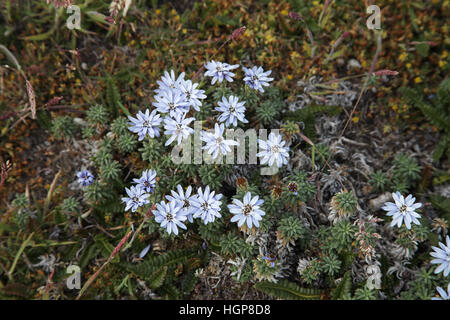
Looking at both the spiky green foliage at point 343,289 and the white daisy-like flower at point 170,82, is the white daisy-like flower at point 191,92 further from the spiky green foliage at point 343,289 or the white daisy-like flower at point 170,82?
the spiky green foliage at point 343,289

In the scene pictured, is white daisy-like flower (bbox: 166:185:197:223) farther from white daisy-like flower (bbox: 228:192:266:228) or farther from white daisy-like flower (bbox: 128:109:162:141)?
white daisy-like flower (bbox: 128:109:162:141)

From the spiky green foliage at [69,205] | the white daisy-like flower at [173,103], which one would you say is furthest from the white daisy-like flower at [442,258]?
the spiky green foliage at [69,205]

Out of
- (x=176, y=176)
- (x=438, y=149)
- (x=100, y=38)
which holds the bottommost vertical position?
(x=176, y=176)

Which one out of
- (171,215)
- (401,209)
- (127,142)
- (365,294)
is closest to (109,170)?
(127,142)

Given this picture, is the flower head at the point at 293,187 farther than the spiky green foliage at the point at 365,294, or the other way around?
the flower head at the point at 293,187
